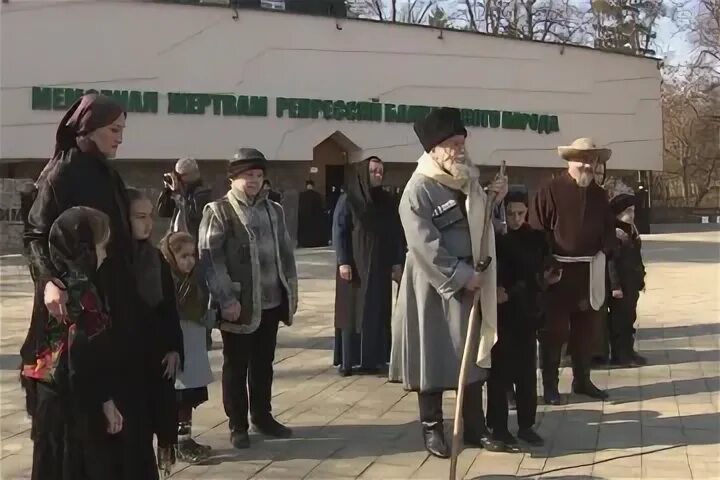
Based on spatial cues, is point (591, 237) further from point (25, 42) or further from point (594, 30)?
point (594, 30)

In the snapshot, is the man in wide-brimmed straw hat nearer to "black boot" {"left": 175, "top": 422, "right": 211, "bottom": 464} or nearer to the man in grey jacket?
the man in grey jacket

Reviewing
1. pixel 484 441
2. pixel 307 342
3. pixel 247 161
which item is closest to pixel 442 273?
pixel 484 441

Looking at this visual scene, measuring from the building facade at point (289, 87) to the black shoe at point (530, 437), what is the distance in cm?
Result: 1776

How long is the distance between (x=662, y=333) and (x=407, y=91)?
1688cm

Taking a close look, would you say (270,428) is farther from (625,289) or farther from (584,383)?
(625,289)

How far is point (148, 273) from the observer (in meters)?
4.27

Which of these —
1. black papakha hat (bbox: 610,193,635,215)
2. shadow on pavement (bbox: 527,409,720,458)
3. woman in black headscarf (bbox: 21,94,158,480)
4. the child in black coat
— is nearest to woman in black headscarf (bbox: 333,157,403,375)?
shadow on pavement (bbox: 527,409,720,458)

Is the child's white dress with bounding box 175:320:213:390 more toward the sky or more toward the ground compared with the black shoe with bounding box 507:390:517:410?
more toward the sky

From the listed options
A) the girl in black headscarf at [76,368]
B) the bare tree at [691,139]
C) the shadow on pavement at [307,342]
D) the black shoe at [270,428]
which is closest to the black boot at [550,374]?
the black shoe at [270,428]

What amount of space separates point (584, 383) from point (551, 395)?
443 millimetres

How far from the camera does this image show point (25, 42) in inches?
830

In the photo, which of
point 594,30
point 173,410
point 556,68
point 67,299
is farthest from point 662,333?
point 594,30

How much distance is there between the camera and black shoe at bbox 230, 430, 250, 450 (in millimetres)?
5688

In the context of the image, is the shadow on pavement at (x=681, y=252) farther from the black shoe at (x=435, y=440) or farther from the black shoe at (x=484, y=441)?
the black shoe at (x=435, y=440)
